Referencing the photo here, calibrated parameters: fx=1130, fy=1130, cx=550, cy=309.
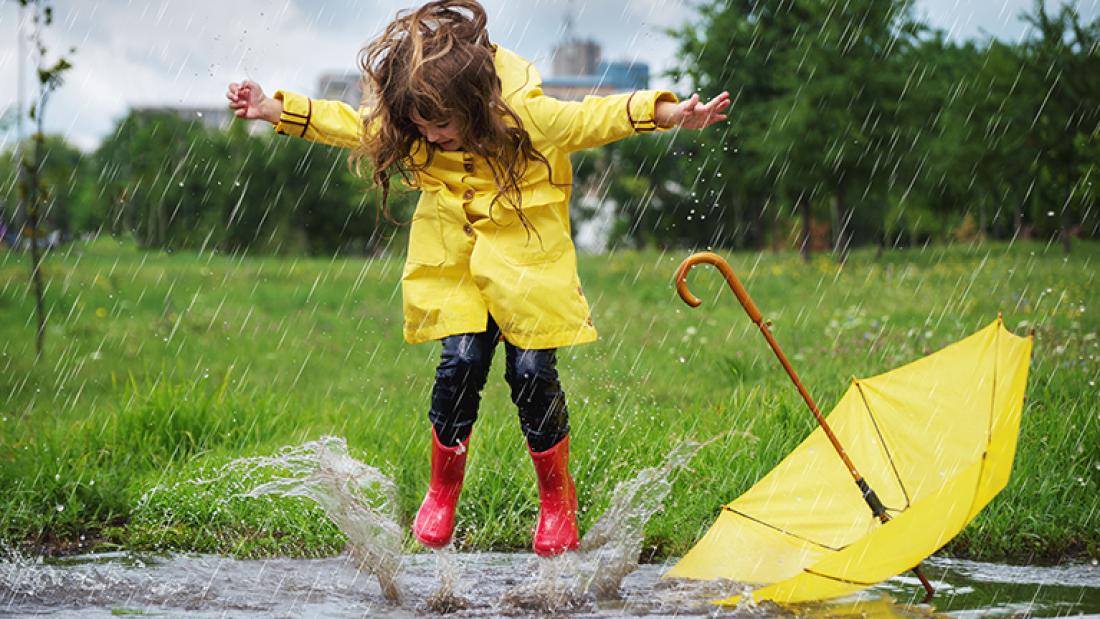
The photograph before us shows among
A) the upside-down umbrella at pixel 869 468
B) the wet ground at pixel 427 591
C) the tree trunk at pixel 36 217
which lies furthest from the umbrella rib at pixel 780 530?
the tree trunk at pixel 36 217

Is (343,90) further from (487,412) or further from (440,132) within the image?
(440,132)

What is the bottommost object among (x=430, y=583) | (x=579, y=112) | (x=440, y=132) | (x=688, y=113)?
(x=430, y=583)

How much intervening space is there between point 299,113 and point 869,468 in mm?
2429

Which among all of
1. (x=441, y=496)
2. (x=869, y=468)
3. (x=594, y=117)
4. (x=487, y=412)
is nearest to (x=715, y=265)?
(x=594, y=117)

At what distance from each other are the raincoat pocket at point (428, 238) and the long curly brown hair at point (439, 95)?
0.13 m

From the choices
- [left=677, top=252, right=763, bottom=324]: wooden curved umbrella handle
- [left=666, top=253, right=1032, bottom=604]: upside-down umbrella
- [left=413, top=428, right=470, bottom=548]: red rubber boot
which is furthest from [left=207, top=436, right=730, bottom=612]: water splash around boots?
[left=677, top=252, right=763, bottom=324]: wooden curved umbrella handle

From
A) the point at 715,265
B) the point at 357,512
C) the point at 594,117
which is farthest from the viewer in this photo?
the point at 357,512

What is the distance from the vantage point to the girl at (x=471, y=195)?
150 inches

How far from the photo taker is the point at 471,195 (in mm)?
3982

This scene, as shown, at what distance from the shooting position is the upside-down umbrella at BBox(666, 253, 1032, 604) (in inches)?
134

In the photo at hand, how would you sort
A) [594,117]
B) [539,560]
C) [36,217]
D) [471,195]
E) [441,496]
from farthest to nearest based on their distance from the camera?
[36,217] → [539,560] → [441,496] → [471,195] → [594,117]

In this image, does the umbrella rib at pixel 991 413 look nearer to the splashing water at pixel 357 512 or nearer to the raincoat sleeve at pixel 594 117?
the raincoat sleeve at pixel 594 117

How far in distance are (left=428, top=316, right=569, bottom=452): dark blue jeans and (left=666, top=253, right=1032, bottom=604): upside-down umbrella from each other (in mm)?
666

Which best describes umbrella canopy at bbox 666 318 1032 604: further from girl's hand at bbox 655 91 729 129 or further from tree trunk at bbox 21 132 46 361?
tree trunk at bbox 21 132 46 361
